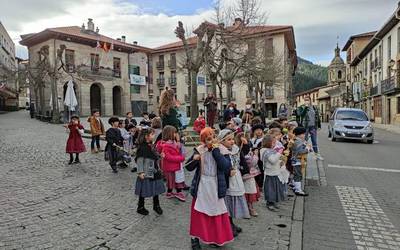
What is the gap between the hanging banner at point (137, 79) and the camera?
44.8 meters

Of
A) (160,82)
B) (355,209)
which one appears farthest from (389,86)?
(160,82)

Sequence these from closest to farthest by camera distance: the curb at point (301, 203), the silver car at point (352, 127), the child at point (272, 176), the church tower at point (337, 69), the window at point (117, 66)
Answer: the curb at point (301, 203)
the child at point (272, 176)
the silver car at point (352, 127)
the window at point (117, 66)
the church tower at point (337, 69)

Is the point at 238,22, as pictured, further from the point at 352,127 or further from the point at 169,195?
the point at 169,195

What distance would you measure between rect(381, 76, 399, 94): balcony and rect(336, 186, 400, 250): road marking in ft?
91.5

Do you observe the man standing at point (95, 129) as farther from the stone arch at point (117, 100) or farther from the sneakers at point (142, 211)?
the stone arch at point (117, 100)

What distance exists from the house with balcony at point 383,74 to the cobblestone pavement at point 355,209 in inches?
1003

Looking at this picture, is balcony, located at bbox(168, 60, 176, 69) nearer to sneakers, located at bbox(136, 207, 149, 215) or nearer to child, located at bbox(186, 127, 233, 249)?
sneakers, located at bbox(136, 207, 149, 215)

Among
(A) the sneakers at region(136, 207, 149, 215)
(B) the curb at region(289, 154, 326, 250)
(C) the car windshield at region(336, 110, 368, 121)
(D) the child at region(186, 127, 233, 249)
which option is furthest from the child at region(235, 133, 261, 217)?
(C) the car windshield at region(336, 110, 368, 121)

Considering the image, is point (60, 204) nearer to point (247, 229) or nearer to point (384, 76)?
point (247, 229)

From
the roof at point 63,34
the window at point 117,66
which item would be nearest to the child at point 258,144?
the roof at point 63,34

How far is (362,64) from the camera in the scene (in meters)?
49.8

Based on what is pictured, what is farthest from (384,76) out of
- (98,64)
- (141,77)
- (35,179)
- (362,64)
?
(35,179)

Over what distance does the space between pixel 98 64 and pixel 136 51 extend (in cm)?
708

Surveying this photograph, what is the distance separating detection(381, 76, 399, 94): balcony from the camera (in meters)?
30.3
